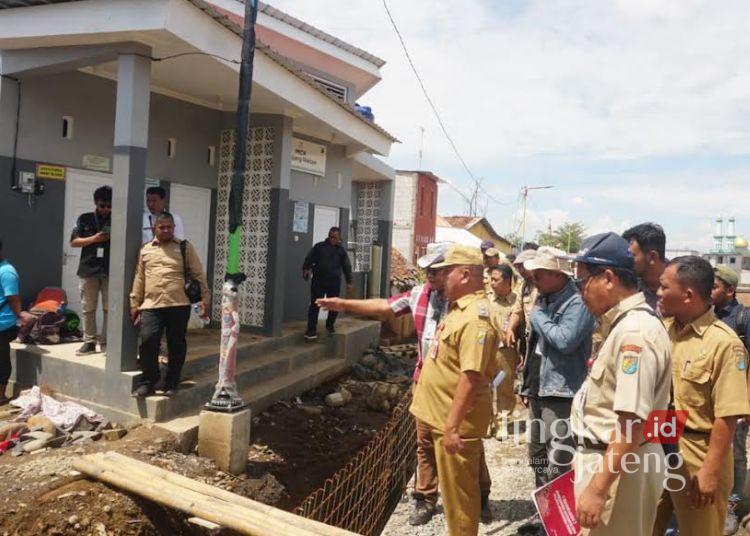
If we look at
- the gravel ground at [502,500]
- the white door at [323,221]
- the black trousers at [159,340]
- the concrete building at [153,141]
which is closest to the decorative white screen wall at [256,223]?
the concrete building at [153,141]

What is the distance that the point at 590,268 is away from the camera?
2520mm

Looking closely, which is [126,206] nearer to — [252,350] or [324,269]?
[252,350]

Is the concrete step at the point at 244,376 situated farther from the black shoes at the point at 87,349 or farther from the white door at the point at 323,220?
the white door at the point at 323,220

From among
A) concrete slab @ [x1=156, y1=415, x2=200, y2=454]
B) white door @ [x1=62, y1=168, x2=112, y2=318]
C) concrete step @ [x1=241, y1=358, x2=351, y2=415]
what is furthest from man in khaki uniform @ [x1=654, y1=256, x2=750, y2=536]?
white door @ [x1=62, y1=168, x2=112, y2=318]

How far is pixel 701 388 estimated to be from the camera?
2771mm

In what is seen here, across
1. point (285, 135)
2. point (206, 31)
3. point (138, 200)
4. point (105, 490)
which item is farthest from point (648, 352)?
point (285, 135)

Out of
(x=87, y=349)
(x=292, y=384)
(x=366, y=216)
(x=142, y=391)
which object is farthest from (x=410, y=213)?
(x=142, y=391)

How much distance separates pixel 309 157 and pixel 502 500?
22.9 ft

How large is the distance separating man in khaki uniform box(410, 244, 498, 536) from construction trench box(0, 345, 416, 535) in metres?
0.75

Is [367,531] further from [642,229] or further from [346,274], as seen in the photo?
[346,274]

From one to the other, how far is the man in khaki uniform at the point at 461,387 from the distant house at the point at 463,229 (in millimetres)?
27029

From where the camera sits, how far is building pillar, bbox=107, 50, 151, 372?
561cm

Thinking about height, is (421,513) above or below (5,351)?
below

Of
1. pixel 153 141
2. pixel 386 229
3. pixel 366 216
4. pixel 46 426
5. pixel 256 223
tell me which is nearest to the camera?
pixel 46 426
